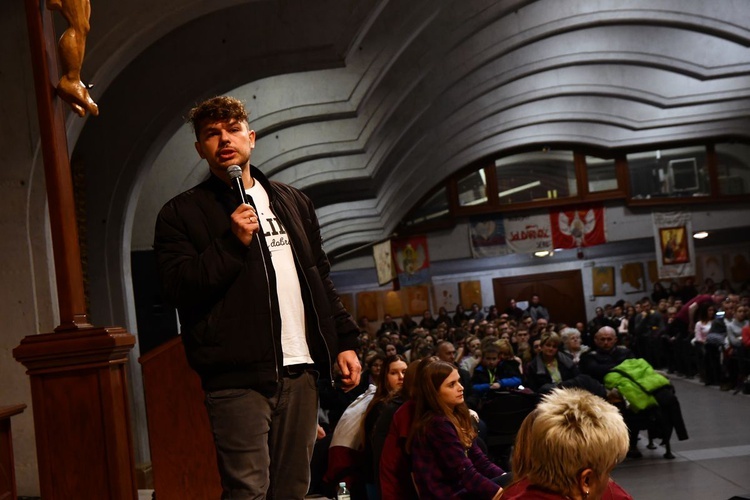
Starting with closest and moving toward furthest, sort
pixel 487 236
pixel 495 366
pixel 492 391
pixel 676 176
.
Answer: pixel 492 391
pixel 495 366
pixel 676 176
pixel 487 236

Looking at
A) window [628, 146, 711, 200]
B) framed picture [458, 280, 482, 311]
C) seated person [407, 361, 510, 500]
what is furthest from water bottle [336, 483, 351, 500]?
framed picture [458, 280, 482, 311]

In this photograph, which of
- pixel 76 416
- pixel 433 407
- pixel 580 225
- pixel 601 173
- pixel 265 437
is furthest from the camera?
pixel 601 173

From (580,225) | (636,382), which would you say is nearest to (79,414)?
(636,382)

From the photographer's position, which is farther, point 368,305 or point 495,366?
point 368,305

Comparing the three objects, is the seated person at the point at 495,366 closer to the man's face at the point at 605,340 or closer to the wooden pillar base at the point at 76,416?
the man's face at the point at 605,340

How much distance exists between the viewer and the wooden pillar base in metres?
3.70

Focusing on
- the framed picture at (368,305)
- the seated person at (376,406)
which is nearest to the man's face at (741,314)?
the seated person at (376,406)

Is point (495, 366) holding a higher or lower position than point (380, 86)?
lower

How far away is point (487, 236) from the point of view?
30781 millimetres

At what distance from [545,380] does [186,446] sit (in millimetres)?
6341

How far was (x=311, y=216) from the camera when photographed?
10.6ft

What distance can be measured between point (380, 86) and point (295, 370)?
1376cm

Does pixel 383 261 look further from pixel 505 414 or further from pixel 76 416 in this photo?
pixel 76 416

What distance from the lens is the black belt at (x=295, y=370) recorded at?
2883 millimetres
